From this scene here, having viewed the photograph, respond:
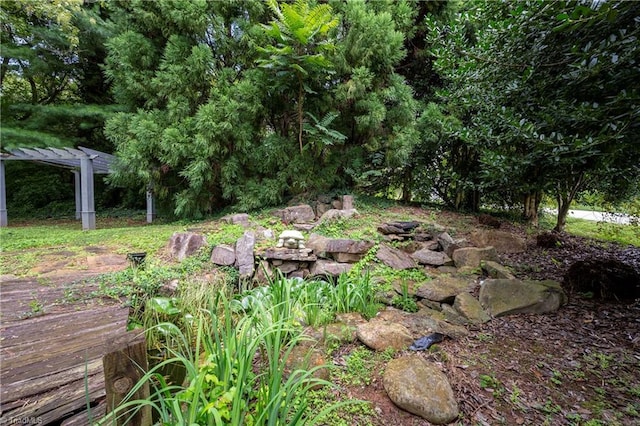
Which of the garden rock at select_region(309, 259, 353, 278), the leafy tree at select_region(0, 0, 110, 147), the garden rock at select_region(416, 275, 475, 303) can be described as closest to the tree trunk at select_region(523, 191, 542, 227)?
the garden rock at select_region(416, 275, 475, 303)

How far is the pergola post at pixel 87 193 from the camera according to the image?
242 inches

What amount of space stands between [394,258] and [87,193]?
689cm

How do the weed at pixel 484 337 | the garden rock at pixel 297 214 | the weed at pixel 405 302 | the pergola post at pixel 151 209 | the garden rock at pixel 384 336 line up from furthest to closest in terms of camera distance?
the pergola post at pixel 151 209, the garden rock at pixel 297 214, the weed at pixel 405 302, the weed at pixel 484 337, the garden rock at pixel 384 336

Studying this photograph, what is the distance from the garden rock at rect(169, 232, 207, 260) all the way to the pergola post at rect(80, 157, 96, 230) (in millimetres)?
3955

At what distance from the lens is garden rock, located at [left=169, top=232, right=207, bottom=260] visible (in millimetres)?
3615

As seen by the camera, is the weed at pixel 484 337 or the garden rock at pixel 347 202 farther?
the garden rock at pixel 347 202

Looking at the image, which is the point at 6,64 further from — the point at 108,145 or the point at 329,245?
the point at 329,245

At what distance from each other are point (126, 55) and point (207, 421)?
6.91 meters

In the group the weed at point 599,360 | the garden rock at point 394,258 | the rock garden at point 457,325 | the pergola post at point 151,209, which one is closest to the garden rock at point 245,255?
the rock garden at point 457,325

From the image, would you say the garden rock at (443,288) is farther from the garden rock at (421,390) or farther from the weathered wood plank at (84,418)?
the weathered wood plank at (84,418)

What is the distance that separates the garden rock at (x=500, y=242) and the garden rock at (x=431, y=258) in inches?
27.0

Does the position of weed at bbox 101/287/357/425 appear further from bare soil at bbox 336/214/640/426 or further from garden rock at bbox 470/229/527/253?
garden rock at bbox 470/229/527/253

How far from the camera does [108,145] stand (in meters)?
9.21

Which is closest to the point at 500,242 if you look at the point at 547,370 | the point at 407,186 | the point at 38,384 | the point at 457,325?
the point at 457,325
